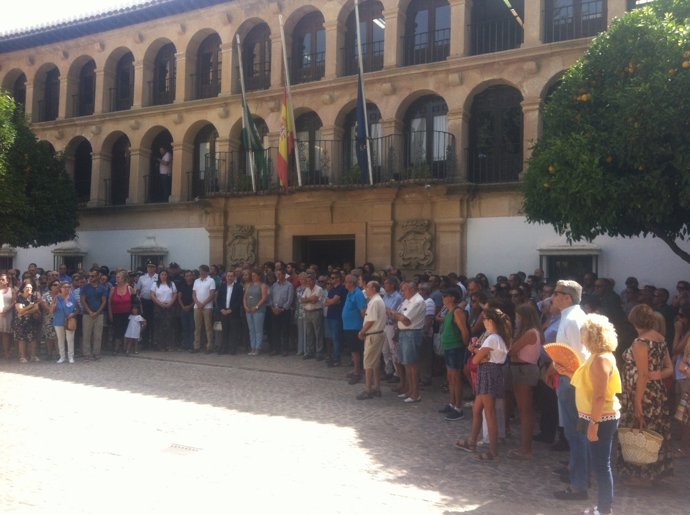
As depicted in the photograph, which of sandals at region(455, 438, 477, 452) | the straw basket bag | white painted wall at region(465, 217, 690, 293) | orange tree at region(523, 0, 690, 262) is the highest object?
orange tree at region(523, 0, 690, 262)

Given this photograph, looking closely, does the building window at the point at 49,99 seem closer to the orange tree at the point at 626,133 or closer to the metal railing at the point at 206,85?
the metal railing at the point at 206,85

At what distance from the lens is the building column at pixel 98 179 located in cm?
2241

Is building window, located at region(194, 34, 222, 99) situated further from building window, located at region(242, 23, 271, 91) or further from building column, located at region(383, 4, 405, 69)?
building column, located at region(383, 4, 405, 69)

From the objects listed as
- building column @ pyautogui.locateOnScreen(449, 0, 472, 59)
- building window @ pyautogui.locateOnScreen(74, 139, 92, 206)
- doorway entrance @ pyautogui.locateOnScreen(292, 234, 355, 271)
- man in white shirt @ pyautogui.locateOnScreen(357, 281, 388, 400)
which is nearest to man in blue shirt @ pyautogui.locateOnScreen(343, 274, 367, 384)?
man in white shirt @ pyautogui.locateOnScreen(357, 281, 388, 400)

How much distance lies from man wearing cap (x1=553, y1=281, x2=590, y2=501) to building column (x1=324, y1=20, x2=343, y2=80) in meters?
13.4

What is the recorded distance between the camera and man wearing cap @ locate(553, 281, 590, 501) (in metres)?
5.60

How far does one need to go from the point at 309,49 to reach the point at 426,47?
3872 mm

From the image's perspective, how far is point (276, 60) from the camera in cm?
1911

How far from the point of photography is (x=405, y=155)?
17.4m

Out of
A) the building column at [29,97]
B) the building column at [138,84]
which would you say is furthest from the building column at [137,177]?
the building column at [29,97]

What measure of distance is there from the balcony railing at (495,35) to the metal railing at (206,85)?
854 cm

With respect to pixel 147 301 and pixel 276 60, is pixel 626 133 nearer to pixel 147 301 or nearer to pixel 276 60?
pixel 147 301

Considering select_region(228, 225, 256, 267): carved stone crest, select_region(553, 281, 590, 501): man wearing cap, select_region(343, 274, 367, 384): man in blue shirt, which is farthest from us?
select_region(228, 225, 256, 267): carved stone crest

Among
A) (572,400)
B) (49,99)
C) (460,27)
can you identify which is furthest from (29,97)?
(572,400)
